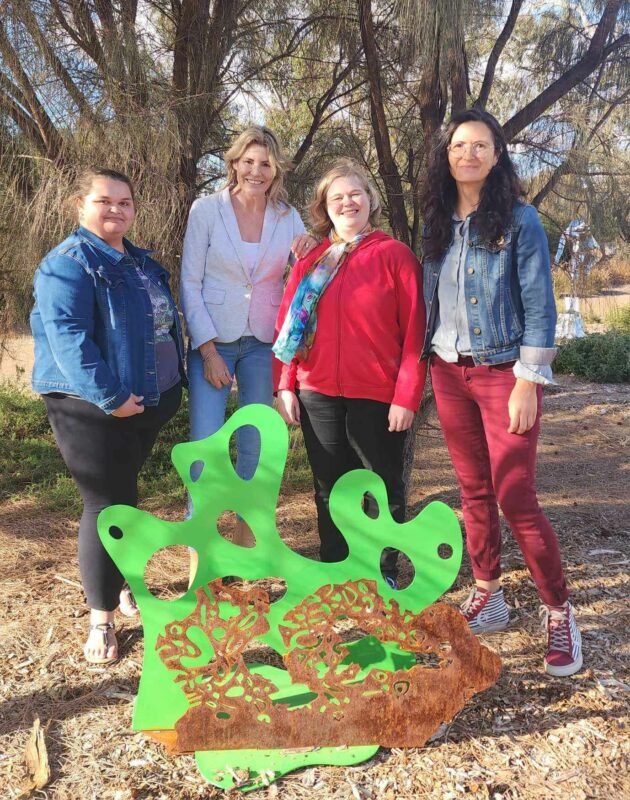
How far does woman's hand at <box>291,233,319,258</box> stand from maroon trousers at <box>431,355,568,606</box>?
1.77 ft

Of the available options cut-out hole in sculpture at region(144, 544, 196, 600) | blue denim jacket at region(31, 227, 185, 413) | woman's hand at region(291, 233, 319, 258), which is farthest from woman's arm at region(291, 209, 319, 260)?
cut-out hole in sculpture at region(144, 544, 196, 600)

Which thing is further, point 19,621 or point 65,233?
point 65,233

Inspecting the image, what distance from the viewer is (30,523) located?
350cm

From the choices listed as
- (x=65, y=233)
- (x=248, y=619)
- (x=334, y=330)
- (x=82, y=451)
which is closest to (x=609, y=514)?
(x=334, y=330)

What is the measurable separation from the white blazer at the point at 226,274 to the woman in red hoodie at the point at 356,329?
8.4 inches

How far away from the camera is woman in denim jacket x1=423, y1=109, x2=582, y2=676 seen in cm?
195

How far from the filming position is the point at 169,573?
2.95 meters

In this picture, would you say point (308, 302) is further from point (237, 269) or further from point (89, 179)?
point (89, 179)

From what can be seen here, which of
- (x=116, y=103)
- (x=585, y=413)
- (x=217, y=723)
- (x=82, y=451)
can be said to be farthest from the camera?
(x=585, y=413)

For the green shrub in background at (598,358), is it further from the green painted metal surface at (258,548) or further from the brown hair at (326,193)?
the green painted metal surface at (258,548)

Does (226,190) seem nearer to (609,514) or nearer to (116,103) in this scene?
(116,103)

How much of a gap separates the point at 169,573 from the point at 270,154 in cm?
174

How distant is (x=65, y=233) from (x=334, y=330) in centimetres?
125

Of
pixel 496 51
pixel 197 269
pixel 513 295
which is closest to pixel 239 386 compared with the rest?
pixel 197 269
